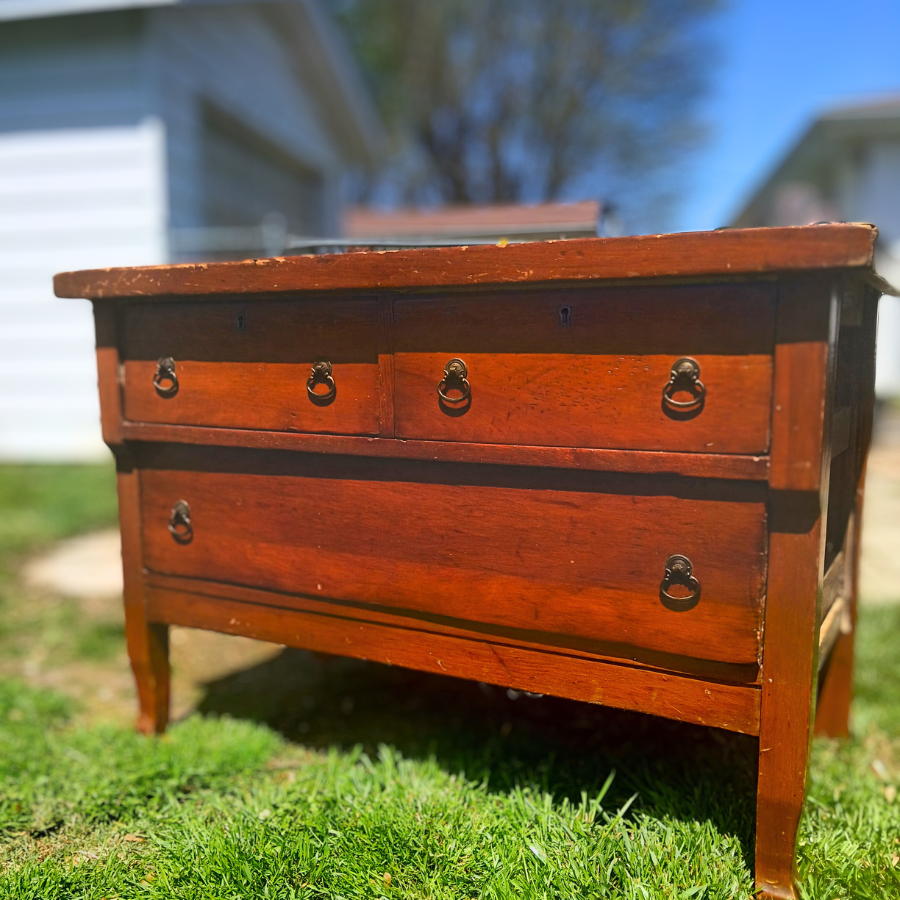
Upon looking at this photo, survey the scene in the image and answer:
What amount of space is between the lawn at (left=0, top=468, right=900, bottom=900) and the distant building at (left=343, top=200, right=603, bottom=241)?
108 cm

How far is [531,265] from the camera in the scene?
3.99 ft

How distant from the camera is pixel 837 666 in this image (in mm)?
1764

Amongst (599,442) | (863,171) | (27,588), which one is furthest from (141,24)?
(863,171)

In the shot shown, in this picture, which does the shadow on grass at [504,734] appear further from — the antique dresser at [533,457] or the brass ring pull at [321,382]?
the brass ring pull at [321,382]

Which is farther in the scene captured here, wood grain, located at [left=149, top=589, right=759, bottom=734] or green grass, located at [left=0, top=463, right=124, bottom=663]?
green grass, located at [left=0, top=463, right=124, bottom=663]

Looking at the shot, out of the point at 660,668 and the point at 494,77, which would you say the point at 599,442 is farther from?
the point at 494,77

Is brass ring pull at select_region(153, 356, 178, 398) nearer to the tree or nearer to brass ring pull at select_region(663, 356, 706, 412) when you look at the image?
brass ring pull at select_region(663, 356, 706, 412)

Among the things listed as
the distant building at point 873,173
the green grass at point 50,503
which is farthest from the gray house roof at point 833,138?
the green grass at point 50,503

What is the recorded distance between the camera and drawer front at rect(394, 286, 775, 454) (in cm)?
113

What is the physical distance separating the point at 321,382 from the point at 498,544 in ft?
1.37

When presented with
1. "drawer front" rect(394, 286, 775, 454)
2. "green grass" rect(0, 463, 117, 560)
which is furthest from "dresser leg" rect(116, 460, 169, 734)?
"green grass" rect(0, 463, 117, 560)

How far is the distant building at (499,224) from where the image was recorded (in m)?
1.91

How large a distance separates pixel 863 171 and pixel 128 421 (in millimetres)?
12901

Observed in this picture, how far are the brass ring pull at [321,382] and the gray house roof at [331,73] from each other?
4.80 m
